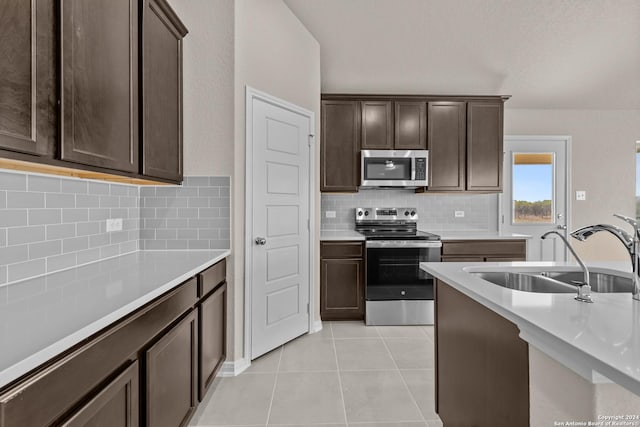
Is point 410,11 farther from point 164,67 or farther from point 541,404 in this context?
point 541,404

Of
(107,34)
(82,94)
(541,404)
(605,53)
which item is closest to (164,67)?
(107,34)

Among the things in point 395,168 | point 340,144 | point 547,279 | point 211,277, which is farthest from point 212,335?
point 395,168

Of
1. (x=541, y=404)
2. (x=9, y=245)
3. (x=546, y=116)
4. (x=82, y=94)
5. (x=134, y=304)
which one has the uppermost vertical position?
(x=546, y=116)

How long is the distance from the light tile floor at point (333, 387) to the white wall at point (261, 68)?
1.06 ft

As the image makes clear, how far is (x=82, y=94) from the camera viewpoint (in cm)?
125

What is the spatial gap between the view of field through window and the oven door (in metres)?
1.86

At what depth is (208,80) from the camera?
2314mm

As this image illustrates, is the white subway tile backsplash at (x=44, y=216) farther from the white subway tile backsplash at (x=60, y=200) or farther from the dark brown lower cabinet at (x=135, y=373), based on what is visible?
the dark brown lower cabinet at (x=135, y=373)

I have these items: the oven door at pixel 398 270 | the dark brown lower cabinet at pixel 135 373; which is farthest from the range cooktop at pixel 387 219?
the dark brown lower cabinet at pixel 135 373

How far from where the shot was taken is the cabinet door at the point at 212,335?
1807mm

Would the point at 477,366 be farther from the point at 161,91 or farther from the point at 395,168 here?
the point at 395,168

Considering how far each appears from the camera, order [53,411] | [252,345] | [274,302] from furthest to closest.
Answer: [274,302]
[252,345]
[53,411]

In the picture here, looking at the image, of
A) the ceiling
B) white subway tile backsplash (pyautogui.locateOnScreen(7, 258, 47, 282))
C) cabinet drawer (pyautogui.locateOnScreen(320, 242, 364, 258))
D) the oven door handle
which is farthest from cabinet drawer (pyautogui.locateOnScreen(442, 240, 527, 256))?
white subway tile backsplash (pyautogui.locateOnScreen(7, 258, 47, 282))

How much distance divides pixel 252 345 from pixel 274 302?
0.36 m
